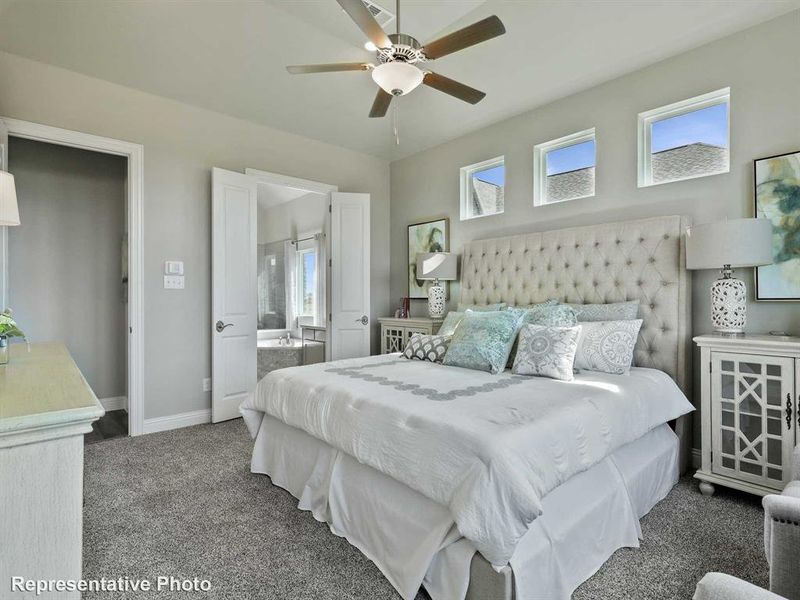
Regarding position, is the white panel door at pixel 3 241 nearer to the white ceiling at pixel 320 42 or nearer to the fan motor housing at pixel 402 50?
the white ceiling at pixel 320 42

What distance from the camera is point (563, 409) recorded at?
1.77 meters

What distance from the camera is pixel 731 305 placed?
2.47 meters

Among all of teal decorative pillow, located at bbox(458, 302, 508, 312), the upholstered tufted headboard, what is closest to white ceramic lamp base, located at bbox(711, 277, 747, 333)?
the upholstered tufted headboard

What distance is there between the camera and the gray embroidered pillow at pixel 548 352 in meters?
2.40

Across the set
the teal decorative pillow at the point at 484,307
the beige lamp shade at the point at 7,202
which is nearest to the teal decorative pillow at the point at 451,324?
the teal decorative pillow at the point at 484,307

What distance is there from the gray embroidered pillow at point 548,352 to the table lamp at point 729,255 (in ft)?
2.75

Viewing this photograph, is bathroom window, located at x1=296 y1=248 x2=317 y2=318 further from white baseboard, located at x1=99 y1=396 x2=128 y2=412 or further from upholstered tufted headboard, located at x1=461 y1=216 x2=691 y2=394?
upholstered tufted headboard, located at x1=461 y1=216 x2=691 y2=394

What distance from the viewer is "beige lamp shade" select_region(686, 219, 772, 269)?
234 centimetres

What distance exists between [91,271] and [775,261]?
5.76 metres

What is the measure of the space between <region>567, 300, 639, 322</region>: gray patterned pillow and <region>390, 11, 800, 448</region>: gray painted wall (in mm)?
413

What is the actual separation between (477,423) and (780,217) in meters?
2.40

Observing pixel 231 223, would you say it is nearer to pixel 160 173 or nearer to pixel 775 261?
pixel 160 173

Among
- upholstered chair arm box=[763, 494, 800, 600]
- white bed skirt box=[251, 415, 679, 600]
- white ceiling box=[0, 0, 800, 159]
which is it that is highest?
white ceiling box=[0, 0, 800, 159]

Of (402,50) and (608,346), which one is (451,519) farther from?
(402,50)
